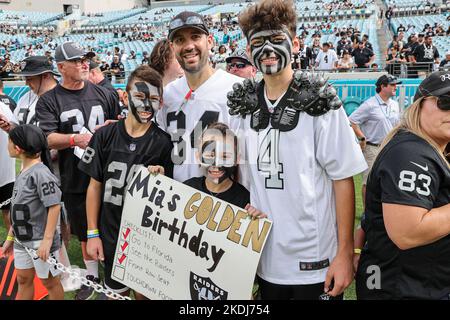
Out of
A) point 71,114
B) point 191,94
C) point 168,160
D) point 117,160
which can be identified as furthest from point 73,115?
point 191,94

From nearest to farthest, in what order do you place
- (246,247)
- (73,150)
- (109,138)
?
(246,247) < (109,138) < (73,150)

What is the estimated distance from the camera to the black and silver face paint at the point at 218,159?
229 centimetres

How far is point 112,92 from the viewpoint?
156 inches

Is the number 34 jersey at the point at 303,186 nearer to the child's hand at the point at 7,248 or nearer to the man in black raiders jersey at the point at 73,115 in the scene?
the man in black raiders jersey at the point at 73,115

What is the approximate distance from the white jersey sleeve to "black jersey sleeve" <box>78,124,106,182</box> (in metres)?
1.35

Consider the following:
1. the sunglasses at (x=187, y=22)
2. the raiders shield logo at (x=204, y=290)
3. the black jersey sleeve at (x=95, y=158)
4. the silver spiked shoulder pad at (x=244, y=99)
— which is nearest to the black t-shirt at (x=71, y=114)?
the black jersey sleeve at (x=95, y=158)

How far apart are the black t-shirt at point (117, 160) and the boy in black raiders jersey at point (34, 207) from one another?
0.50 m

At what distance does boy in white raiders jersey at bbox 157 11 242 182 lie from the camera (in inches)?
96.8

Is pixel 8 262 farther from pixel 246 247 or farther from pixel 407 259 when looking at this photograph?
pixel 407 259

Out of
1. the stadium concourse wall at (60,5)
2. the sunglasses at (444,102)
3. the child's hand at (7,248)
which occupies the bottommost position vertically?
the child's hand at (7,248)

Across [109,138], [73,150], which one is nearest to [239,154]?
[109,138]

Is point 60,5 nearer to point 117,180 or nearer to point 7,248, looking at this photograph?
point 7,248

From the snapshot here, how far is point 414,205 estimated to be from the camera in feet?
5.43
